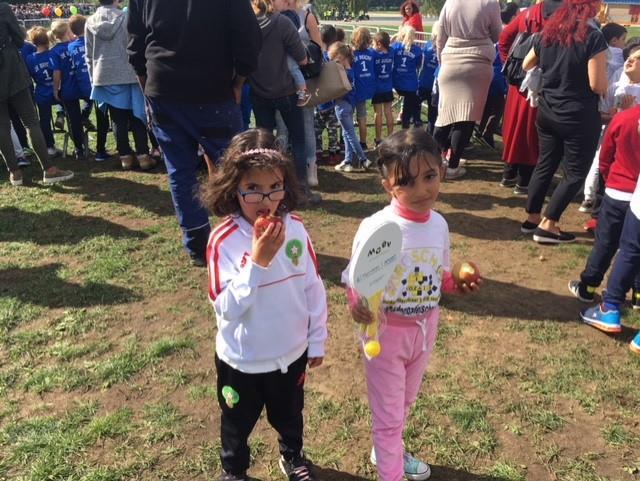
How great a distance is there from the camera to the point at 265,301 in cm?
182

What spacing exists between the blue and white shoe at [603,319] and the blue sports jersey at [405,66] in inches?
192

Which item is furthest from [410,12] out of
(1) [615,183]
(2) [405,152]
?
(2) [405,152]

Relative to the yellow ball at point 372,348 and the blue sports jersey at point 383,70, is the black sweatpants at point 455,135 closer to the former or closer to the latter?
the blue sports jersey at point 383,70

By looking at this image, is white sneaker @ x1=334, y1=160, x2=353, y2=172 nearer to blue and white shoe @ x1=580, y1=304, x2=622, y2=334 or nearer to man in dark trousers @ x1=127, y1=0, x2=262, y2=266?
man in dark trousers @ x1=127, y1=0, x2=262, y2=266

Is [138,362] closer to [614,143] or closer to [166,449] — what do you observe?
[166,449]

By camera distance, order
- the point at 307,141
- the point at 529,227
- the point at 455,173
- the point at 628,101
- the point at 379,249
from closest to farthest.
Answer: the point at 379,249
the point at 628,101
the point at 529,227
the point at 307,141
the point at 455,173

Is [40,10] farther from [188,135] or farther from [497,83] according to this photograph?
[188,135]

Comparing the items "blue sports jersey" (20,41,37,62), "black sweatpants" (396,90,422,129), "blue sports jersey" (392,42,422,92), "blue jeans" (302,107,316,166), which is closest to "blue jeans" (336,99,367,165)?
"blue jeans" (302,107,316,166)

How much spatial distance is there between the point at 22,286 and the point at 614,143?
13.7 feet

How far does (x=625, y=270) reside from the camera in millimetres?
3201

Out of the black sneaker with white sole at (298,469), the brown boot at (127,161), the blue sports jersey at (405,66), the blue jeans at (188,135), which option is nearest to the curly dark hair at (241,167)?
the black sneaker with white sole at (298,469)

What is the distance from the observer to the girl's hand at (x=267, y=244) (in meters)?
1.61

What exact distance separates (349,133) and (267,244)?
4977mm

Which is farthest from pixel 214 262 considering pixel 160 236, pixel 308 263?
pixel 160 236
